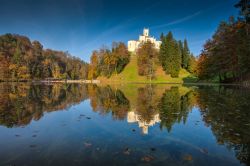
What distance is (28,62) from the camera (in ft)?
403

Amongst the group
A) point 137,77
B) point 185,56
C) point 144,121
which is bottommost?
point 144,121

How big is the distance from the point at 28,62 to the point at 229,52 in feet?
360

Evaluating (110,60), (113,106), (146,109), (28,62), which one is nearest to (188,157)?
(146,109)

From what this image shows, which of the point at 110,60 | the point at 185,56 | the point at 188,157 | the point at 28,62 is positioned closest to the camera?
the point at 188,157

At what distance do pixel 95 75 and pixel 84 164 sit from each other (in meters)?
112

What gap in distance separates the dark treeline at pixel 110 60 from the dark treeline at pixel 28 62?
29.2 metres

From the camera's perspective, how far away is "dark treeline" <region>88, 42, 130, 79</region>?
104944 mm

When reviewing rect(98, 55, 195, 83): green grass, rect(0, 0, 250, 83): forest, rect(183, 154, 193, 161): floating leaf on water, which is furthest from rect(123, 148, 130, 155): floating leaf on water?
rect(98, 55, 195, 83): green grass

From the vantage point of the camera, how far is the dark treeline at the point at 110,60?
105m

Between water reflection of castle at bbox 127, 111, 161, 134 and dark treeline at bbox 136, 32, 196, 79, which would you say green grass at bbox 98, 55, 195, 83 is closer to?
dark treeline at bbox 136, 32, 196, 79

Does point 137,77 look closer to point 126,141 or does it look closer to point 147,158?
point 126,141

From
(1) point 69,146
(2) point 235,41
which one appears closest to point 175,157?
(1) point 69,146

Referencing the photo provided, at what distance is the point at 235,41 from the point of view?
182ft

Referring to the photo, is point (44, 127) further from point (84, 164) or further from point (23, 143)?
point (84, 164)
